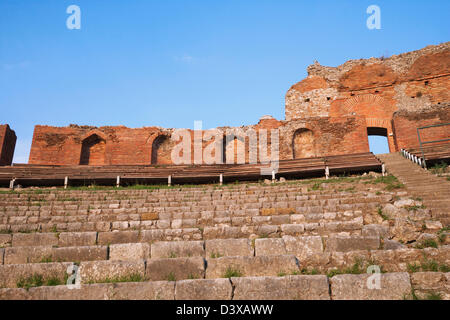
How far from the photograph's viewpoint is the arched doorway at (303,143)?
2169 centimetres

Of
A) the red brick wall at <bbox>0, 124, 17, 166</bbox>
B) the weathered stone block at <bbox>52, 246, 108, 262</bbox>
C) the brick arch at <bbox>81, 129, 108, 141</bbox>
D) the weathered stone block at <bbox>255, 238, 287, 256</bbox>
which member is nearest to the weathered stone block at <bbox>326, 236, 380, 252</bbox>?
the weathered stone block at <bbox>255, 238, 287, 256</bbox>

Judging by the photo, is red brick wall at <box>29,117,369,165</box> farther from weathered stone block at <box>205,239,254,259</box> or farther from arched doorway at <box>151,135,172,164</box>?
weathered stone block at <box>205,239,254,259</box>

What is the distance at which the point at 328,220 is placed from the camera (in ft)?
25.4

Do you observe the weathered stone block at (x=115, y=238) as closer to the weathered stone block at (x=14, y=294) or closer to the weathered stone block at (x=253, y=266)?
the weathered stone block at (x=253, y=266)

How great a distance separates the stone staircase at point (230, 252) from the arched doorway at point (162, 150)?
42.1ft

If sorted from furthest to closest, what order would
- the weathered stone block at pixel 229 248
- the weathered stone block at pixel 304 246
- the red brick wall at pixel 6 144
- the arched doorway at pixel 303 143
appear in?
1. the arched doorway at pixel 303 143
2. the red brick wall at pixel 6 144
3. the weathered stone block at pixel 229 248
4. the weathered stone block at pixel 304 246

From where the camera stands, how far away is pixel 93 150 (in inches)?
918

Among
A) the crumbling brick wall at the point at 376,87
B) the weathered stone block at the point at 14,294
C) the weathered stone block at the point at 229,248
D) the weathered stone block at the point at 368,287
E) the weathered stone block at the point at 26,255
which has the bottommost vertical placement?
the weathered stone block at the point at 14,294

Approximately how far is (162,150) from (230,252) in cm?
1817

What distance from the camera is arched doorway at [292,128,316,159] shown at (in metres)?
21.7

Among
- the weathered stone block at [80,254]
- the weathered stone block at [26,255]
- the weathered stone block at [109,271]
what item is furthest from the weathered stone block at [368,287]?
the weathered stone block at [26,255]

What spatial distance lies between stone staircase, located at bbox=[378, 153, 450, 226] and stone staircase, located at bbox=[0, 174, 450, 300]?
0.33m

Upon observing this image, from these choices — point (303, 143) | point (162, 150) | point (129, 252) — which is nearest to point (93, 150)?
point (162, 150)
